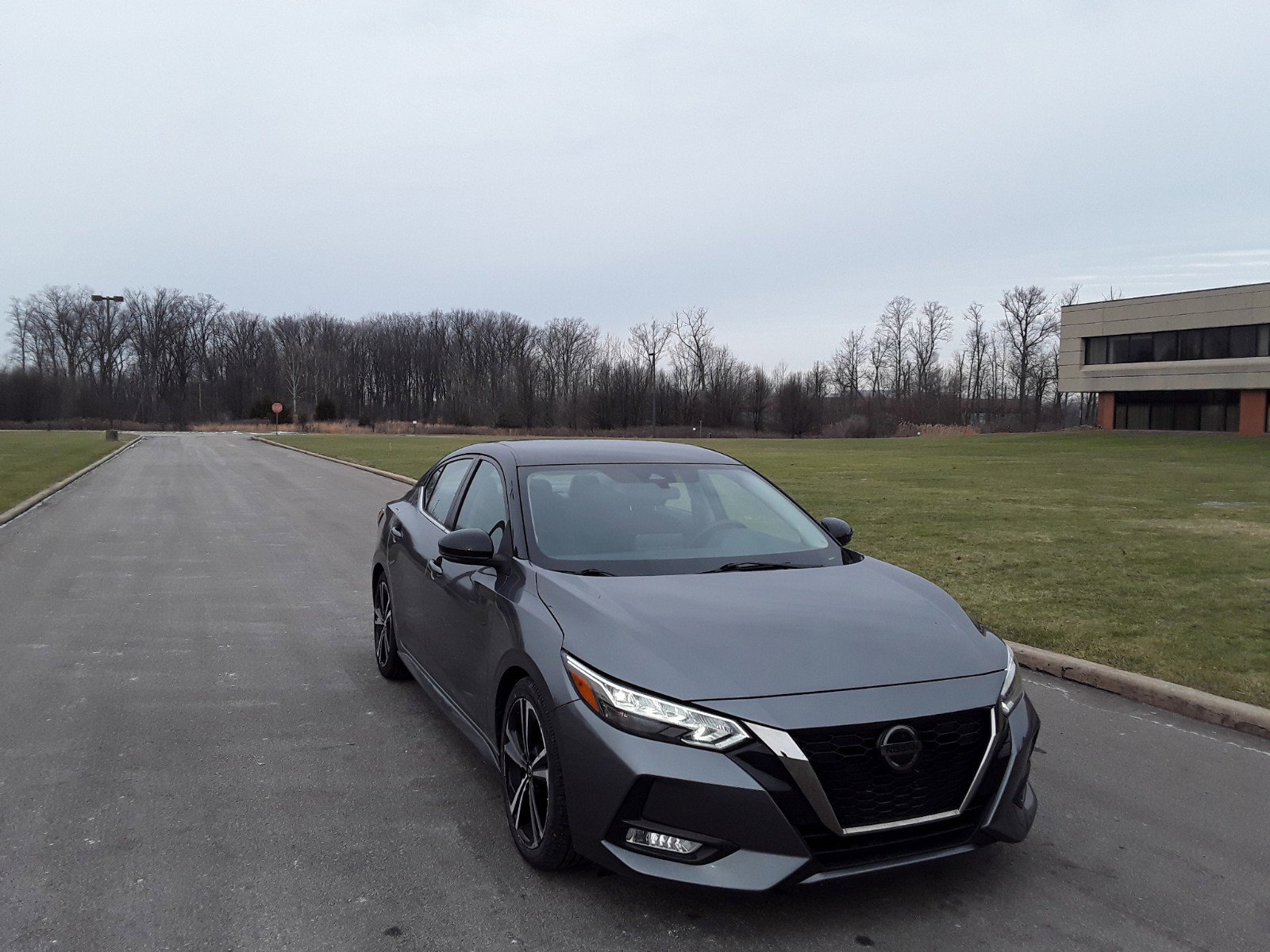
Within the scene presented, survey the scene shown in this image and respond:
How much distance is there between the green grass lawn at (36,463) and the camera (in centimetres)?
1975

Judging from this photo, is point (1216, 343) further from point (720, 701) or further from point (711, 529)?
point (720, 701)

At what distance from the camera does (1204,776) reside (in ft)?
14.7

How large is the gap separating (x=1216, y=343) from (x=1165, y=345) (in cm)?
289

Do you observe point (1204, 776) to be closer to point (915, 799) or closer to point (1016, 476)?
point (915, 799)

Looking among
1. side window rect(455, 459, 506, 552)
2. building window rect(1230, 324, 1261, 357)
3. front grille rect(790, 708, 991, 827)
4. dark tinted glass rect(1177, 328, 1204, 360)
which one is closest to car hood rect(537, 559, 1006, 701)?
front grille rect(790, 708, 991, 827)

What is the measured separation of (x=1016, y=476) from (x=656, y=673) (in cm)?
2412

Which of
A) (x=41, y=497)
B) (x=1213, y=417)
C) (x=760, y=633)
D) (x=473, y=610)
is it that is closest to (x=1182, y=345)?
(x=1213, y=417)

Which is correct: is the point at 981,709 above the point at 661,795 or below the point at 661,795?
above

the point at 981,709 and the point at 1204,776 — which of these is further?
the point at 1204,776

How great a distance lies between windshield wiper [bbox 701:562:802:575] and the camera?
13.3 feet

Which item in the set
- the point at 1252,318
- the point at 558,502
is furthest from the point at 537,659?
the point at 1252,318

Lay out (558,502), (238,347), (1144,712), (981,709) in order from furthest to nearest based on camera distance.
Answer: (238,347)
(1144,712)
(558,502)
(981,709)

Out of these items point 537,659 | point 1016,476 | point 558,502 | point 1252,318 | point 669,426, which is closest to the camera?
point 537,659

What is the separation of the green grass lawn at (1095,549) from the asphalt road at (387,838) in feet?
3.97
